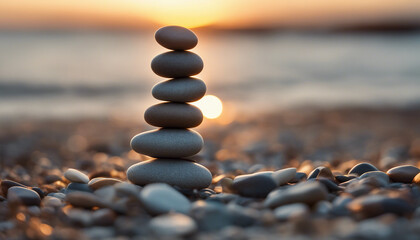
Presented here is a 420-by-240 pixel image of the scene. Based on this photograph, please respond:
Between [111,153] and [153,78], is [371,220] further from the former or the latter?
[153,78]

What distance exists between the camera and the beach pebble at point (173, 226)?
→ 7.45 ft

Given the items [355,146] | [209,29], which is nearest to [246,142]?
[355,146]

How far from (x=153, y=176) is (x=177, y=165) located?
0.62 feet

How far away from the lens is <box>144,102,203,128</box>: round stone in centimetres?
353

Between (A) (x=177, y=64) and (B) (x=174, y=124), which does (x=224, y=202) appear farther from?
(A) (x=177, y=64)

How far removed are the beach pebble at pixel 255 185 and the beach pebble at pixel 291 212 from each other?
0.51m

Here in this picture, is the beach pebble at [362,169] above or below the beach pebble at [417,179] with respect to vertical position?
above

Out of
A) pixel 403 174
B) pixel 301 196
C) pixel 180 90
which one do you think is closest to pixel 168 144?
pixel 180 90

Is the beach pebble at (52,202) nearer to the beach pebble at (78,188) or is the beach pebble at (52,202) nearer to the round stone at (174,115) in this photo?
the beach pebble at (78,188)

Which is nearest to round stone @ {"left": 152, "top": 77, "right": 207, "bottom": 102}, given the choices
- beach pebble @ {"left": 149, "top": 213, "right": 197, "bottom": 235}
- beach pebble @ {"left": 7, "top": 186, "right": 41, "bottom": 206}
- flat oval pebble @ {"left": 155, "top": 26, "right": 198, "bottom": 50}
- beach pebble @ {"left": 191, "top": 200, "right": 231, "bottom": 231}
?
flat oval pebble @ {"left": 155, "top": 26, "right": 198, "bottom": 50}

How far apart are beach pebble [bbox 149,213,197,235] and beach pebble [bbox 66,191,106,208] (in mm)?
580

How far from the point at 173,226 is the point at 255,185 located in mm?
988

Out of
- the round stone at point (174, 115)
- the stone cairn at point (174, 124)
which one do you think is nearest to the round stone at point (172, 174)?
the stone cairn at point (174, 124)

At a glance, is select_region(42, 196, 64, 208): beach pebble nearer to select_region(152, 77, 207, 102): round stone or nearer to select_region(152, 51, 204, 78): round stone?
select_region(152, 77, 207, 102): round stone
